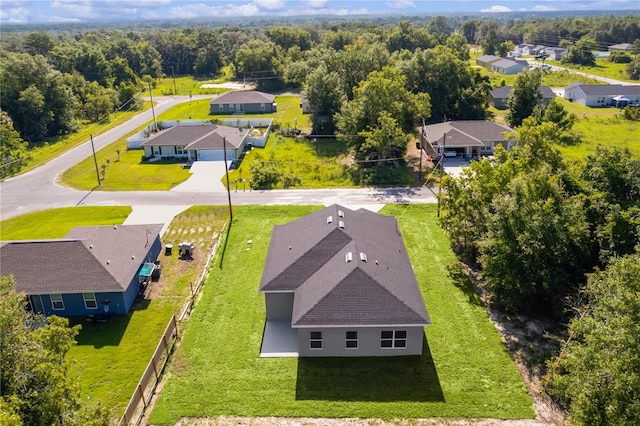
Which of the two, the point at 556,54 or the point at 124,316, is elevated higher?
the point at 556,54

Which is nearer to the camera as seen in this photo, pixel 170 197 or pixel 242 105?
pixel 170 197

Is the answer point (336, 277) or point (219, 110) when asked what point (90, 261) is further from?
point (219, 110)

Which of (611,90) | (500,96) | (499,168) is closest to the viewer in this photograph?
(499,168)

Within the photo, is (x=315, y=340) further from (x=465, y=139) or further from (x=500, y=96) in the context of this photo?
(x=500, y=96)

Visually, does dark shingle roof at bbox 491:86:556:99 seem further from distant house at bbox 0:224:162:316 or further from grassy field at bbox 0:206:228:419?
distant house at bbox 0:224:162:316

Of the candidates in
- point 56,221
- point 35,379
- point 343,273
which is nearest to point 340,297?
point 343,273

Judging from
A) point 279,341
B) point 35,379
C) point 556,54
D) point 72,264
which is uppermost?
point 556,54

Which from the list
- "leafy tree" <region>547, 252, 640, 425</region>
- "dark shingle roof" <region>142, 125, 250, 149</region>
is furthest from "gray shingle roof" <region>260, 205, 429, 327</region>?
"dark shingle roof" <region>142, 125, 250, 149</region>

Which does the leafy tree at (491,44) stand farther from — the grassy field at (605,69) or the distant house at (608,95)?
the distant house at (608,95)
